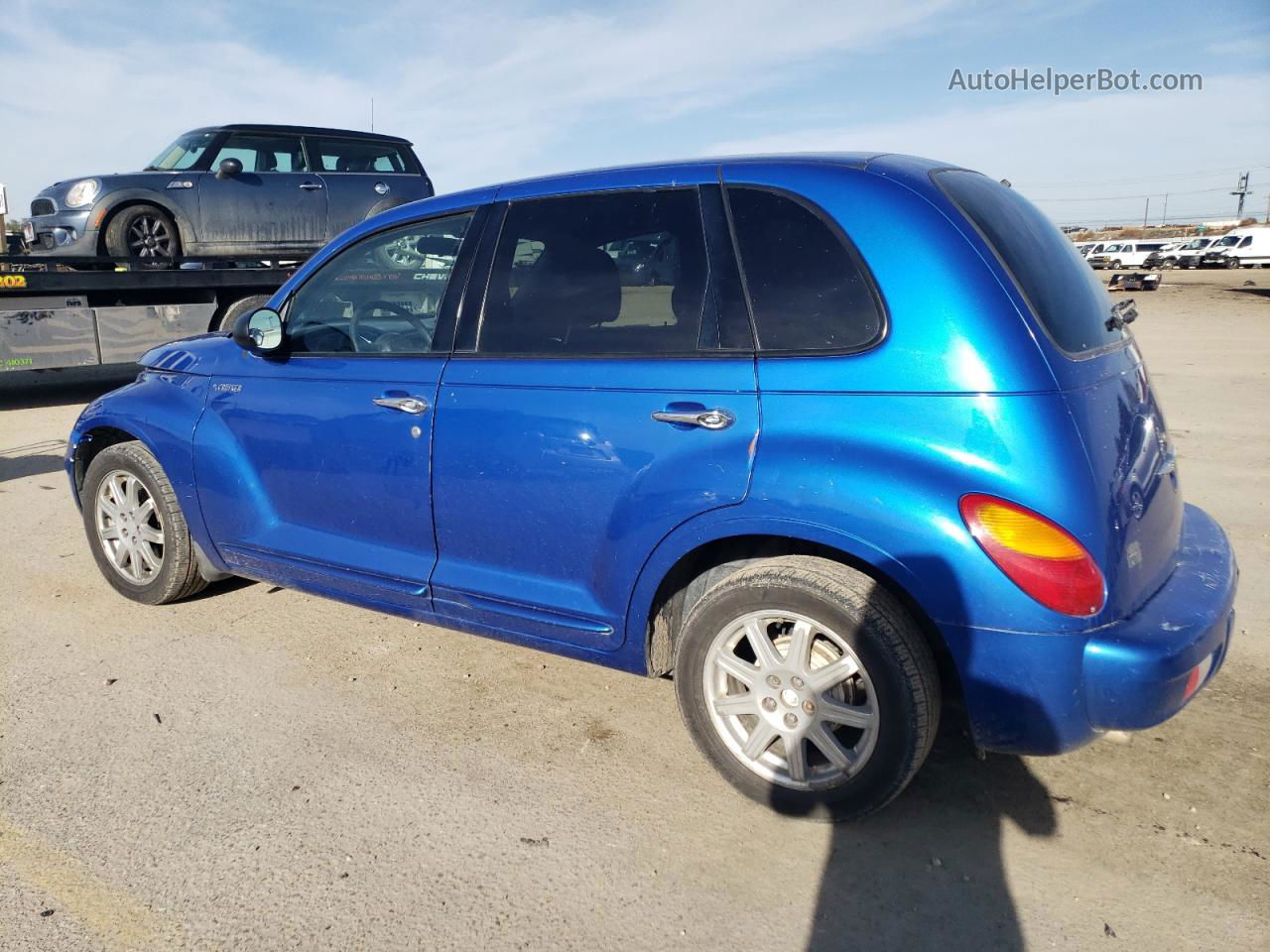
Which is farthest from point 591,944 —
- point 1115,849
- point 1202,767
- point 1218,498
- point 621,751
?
point 1218,498

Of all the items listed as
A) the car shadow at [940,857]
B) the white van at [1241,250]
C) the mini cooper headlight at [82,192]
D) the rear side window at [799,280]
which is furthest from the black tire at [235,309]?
the white van at [1241,250]

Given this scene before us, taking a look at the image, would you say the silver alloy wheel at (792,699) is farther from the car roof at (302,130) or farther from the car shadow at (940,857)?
the car roof at (302,130)

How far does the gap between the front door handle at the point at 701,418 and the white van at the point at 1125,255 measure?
186 ft

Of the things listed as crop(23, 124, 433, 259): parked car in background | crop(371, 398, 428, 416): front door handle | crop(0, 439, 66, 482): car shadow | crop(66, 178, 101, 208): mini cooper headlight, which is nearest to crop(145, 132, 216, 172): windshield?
crop(23, 124, 433, 259): parked car in background

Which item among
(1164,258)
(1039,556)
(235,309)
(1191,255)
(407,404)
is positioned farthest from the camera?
(1164,258)

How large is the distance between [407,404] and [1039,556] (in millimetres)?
2079

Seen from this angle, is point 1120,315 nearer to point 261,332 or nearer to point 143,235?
point 261,332

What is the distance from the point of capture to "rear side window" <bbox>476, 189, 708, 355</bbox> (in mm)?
3033

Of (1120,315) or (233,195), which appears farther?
(233,195)

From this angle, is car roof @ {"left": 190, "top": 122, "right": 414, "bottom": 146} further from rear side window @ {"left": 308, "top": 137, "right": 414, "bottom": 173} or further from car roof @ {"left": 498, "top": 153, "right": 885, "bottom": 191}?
car roof @ {"left": 498, "top": 153, "right": 885, "bottom": 191}

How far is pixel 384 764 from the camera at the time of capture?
3.21m

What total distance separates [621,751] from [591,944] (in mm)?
924

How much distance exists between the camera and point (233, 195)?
1079 centimetres

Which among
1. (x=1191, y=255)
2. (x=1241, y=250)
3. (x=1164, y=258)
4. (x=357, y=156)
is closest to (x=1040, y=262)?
(x=357, y=156)
